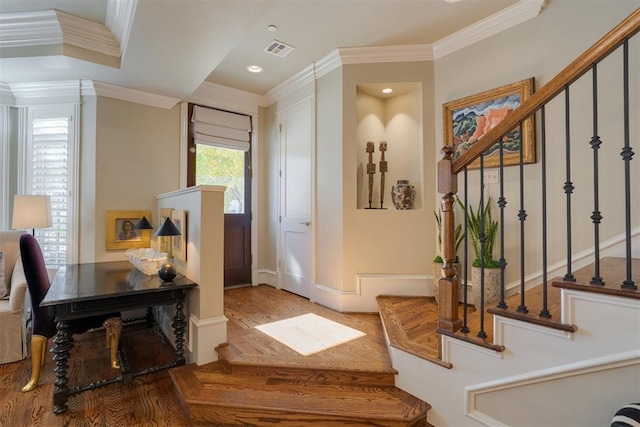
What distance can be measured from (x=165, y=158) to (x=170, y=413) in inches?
103

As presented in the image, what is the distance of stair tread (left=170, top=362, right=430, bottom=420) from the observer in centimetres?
171

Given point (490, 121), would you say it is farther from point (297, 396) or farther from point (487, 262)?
point (297, 396)

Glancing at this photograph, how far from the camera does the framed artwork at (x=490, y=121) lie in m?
2.39

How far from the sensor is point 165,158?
11.4 ft

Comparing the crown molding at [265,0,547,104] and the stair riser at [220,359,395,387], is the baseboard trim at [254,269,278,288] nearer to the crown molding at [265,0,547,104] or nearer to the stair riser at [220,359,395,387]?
the stair riser at [220,359,395,387]

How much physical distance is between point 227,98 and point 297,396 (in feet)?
11.4

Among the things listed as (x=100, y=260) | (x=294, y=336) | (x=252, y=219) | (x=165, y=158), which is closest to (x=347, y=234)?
(x=294, y=336)

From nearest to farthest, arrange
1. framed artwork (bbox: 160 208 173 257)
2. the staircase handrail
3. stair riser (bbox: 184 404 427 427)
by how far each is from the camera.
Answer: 1. the staircase handrail
2. stair riser (bbox: 184 404 427 427)
3. framed artwork (bbox: 160 208 173 257)

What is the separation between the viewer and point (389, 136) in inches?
131

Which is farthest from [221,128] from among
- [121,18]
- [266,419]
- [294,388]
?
[266,419]

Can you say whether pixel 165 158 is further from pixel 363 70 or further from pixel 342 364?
pixel 342 364

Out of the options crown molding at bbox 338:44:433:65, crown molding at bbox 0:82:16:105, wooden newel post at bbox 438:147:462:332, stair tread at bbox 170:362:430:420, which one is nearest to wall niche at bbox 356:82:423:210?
crown molding at bbox 338:44:433:65

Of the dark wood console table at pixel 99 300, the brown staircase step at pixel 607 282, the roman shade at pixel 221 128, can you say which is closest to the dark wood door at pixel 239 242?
the roman shade at pixel 221 128

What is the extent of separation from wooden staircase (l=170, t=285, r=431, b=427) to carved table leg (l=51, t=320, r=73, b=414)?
1.90 ft
